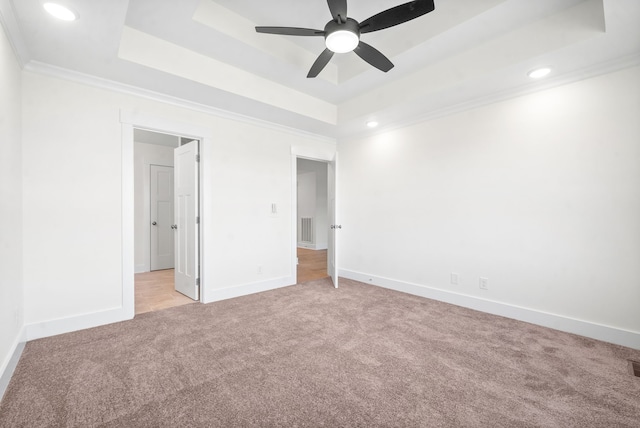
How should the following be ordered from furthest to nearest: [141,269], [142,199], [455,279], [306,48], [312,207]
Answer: [312,207], [142,199], [141,269], [455,279], [306,48]

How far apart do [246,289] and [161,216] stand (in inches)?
116

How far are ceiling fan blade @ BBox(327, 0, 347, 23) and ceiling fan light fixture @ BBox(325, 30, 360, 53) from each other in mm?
85

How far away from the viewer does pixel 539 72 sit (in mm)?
2697

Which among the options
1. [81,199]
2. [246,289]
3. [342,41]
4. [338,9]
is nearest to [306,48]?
[342,41]

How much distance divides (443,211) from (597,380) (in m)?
2.12

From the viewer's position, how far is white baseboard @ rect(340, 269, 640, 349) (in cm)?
251

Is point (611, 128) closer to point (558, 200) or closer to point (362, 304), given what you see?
point (558, 200)

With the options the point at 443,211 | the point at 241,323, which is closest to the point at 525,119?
the point at 443,211

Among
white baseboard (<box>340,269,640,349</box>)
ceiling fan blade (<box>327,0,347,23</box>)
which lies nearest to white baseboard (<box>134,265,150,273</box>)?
white baseboard (<box>340,269,640,349</box>)

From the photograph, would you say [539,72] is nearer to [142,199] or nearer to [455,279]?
[455,279]

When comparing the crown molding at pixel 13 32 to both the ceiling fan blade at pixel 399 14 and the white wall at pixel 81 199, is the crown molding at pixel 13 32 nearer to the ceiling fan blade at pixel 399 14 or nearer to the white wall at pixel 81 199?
the white wall at pixel 81 199

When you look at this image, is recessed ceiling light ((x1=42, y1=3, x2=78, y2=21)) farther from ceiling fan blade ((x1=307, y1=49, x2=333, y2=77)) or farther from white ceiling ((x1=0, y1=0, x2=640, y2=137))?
ceiling fan blade ((x1=307, y1=49, x2=333, y2=77))

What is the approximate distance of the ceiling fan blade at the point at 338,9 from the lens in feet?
5.98

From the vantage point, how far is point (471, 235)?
11.4ft
